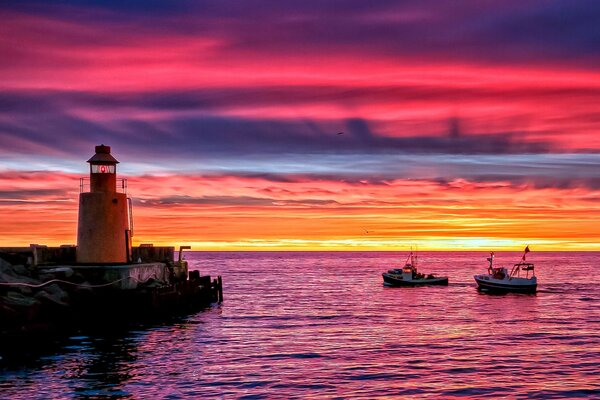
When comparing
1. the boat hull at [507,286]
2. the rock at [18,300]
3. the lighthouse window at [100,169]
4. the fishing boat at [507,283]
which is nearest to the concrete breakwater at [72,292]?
the rock at [18,300]

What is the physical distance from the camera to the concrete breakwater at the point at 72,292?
39.2 meters

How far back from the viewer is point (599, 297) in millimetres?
87562

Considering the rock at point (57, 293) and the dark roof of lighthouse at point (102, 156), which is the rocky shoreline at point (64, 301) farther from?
the dark roof of lighthouse at point (102, 156)

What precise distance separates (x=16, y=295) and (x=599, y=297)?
70.2 meters

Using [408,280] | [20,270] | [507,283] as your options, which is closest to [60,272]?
[20,270]

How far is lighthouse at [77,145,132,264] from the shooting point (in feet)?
171

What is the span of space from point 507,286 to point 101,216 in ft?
187

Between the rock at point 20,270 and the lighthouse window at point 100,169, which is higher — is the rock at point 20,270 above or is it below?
below

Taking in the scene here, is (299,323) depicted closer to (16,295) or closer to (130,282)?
(130,282)

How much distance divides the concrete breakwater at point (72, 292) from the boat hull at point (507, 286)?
150 ft

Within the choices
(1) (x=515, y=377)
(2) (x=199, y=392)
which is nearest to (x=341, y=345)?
(1) (x=515, y=377)

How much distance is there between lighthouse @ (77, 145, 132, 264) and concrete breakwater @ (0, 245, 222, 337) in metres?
1.93

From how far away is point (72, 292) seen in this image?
45469 millimetres

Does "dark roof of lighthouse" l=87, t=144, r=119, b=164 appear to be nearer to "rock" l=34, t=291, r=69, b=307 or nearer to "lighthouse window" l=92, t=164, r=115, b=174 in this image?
"lighthouse window" l=92, t=164, r=115, b=174
